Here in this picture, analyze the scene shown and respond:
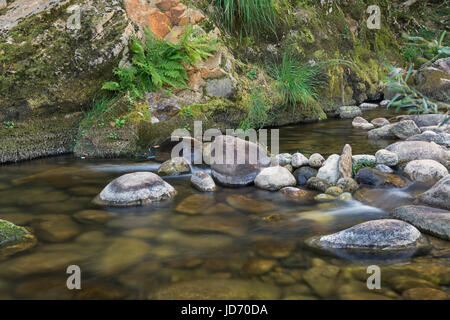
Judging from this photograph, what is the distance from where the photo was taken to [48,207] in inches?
150

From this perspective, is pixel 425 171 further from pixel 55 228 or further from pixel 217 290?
pixel 55 228

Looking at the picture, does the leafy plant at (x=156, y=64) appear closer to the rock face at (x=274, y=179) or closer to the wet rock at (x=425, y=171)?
the rock face at (x=274, y=179)

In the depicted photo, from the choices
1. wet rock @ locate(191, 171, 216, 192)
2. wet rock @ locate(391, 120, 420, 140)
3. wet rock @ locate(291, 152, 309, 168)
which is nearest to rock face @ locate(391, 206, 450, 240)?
wet rock @ locate(291, 152, 309, 168)

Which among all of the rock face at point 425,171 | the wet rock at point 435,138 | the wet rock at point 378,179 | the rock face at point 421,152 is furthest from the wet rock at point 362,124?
the wet rock at point 378,179

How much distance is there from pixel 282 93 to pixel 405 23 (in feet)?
28.5

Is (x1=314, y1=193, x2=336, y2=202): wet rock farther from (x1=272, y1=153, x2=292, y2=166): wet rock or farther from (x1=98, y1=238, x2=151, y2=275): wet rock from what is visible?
(x1=98, y1=238, x2=151, y2=275): wet rock

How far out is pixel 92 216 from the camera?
356 centimetres

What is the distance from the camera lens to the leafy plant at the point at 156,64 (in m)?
5.97

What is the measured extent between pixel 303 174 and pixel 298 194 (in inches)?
22.4

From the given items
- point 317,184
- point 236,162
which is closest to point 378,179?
point 317,184

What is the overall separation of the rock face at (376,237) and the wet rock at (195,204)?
49.1 inches
